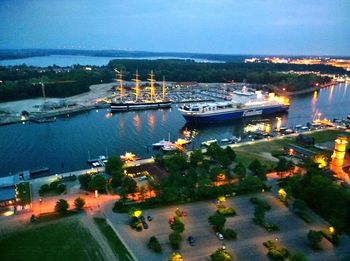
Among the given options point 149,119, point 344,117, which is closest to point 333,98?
point 344,117

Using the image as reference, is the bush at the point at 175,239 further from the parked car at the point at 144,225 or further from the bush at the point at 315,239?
the bush at the point at 315,239

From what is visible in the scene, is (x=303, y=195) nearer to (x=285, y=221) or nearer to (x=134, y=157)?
(x=285, y=221)

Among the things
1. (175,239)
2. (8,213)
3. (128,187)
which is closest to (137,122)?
(128,187)

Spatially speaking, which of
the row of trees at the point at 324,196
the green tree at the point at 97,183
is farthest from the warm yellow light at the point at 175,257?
the green tree at the point at 97,183

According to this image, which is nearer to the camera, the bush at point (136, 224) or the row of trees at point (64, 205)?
the bush at point (136, 224)

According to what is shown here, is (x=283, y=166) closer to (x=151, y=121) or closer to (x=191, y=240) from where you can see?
(x=191, y=240)

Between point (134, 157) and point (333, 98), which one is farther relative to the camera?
point (333, 98)
